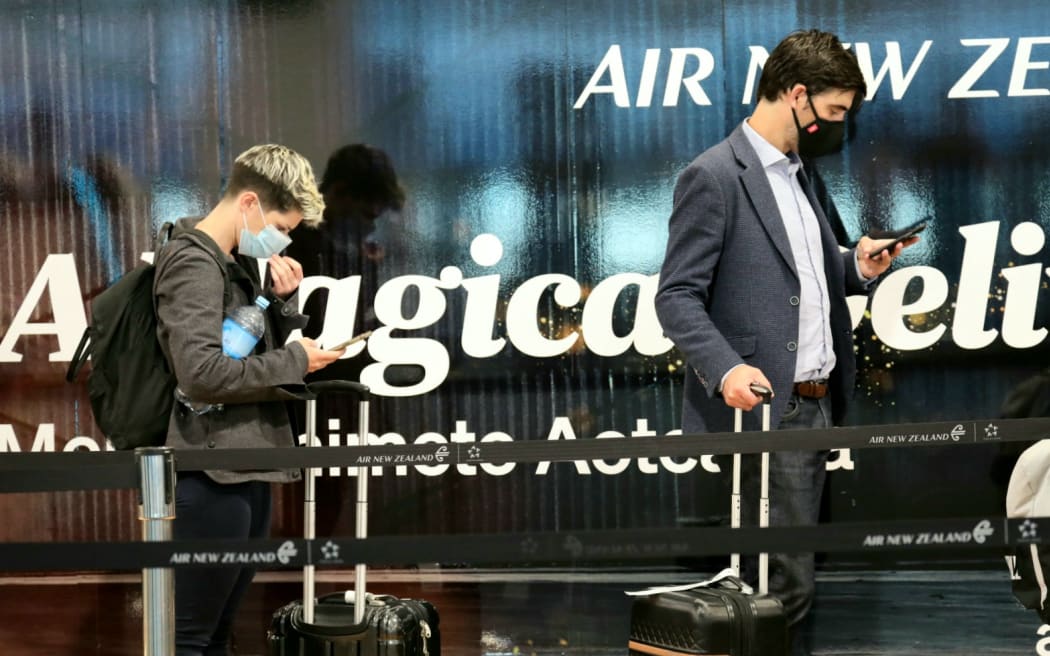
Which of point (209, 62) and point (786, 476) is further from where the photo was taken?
point (209, 62)

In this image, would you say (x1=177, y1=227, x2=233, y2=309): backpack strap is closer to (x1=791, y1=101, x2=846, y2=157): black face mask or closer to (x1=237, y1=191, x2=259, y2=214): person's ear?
(x1=237, y1=191, x2=259, y2=214): person's ear

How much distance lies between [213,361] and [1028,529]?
1.73m

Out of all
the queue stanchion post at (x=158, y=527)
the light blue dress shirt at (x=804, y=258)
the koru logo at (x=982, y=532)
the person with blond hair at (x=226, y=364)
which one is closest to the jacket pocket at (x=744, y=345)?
the light blue dress shirt at (x=804, y=258)

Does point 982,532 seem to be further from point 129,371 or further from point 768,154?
point 129,371

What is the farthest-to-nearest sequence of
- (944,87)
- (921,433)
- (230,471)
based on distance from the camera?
(944,87) → (921,433) → (230,471)

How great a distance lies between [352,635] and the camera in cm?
326

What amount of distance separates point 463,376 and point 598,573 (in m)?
0.82

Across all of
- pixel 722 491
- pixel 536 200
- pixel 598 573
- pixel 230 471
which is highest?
pixel 536 200

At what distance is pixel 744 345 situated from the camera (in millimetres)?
3107

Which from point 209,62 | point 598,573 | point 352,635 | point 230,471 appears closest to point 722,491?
point 598,573

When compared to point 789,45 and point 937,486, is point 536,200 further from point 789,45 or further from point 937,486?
point 937,486

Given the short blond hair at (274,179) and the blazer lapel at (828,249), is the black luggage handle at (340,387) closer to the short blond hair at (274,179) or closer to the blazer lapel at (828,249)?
the short blond hair at (274,179)

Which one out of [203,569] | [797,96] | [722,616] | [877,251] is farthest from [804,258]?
[203,569]

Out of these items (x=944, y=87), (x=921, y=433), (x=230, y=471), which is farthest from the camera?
(x=944, y=87)
